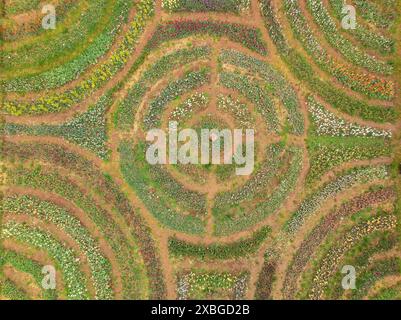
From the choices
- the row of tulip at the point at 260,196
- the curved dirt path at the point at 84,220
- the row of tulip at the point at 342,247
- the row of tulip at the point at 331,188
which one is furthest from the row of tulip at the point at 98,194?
the row of tulip at the point at 342,247

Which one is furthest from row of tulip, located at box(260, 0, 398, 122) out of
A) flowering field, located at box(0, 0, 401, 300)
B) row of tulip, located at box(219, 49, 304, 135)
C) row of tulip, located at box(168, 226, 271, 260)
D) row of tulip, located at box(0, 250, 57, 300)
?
row of tulip, located at box(0, 250, 57, 300)

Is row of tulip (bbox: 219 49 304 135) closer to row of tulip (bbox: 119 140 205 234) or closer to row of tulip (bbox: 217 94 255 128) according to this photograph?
row of tulip (bbox: 217 94 255 128)

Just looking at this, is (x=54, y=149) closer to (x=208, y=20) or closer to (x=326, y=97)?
(x=208, y=20)

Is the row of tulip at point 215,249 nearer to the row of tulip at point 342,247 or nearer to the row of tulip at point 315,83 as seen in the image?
the row of tulip at point 342,247

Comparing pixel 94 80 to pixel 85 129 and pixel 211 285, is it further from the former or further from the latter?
pixel 211 285

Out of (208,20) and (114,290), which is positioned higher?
(208,20)

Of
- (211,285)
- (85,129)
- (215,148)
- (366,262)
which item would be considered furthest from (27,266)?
(366,262)
